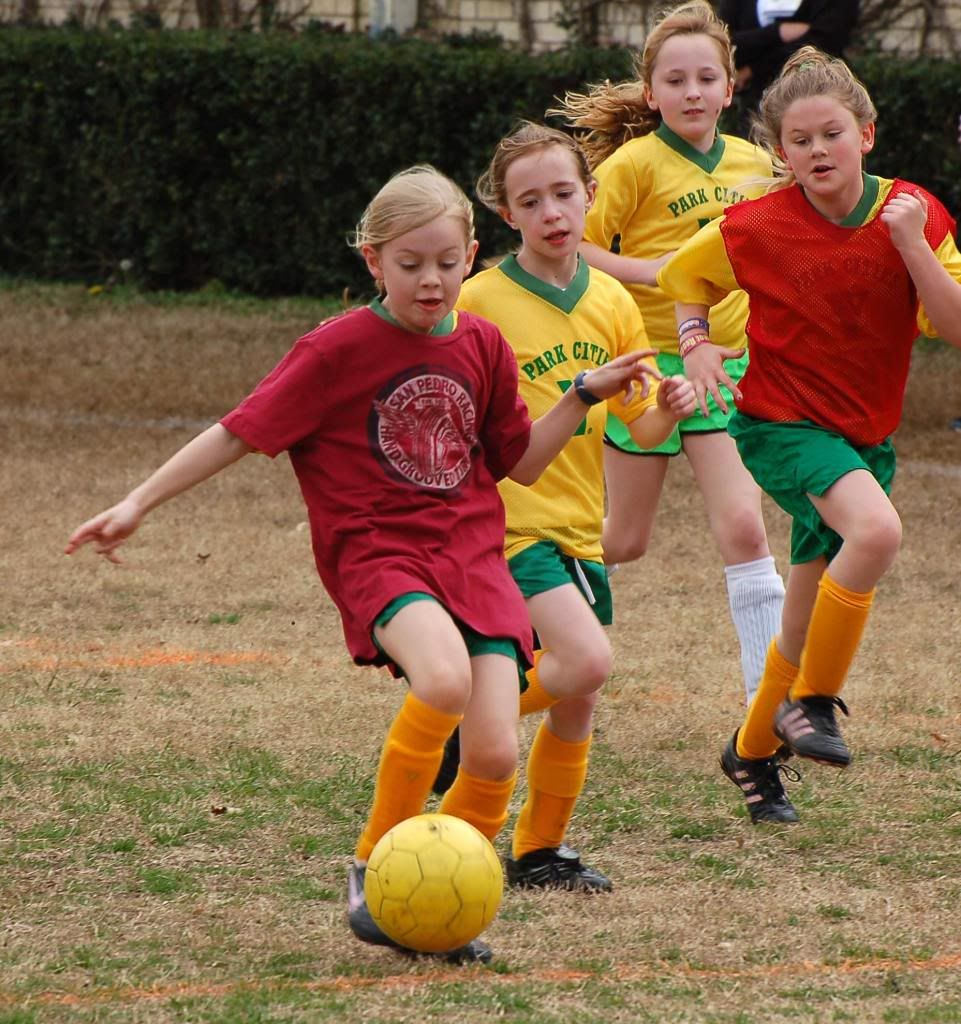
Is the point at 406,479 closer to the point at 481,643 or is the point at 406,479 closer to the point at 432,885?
the point at 481,643

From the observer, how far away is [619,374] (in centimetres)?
392

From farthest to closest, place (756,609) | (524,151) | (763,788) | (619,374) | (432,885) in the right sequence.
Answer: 1. (756,609)
2. (763,788)
3. (524,151)
4. (619,374)
5. (432,885)

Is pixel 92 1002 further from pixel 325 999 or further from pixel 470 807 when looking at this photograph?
pixel 470 807

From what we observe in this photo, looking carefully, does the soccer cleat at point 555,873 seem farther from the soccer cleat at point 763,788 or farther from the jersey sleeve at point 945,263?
the jersey sleeve at point 945,263

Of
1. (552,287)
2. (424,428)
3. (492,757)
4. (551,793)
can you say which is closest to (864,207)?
(552,287)

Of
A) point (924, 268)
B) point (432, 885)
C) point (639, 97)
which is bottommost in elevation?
point (432, 885)

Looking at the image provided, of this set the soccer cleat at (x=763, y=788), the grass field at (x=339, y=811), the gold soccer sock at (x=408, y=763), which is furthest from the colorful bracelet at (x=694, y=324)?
the gold soccer sock at (x=408, y=763)

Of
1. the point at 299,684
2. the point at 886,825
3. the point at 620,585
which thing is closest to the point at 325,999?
the point at 886,825

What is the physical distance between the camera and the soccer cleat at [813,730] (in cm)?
441

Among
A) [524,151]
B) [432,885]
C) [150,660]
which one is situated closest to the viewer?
[432,885]

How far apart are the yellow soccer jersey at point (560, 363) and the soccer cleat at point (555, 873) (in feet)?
2.17

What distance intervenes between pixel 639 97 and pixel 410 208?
2.16 metres

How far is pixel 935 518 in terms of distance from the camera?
28.3 ft

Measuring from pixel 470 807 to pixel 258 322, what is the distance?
34.9 feet
